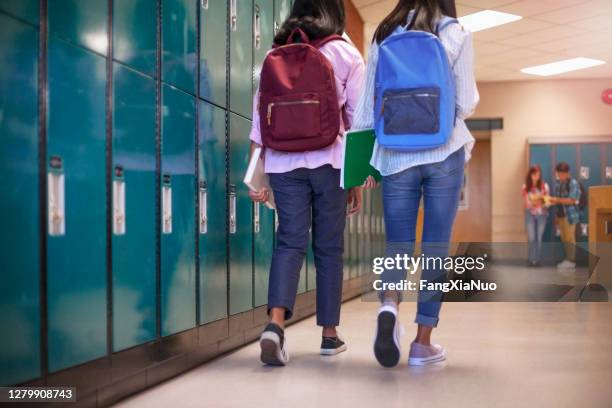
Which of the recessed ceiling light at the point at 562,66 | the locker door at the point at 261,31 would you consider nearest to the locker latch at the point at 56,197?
the locker door at the point at 261,31

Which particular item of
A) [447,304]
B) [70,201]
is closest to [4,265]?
[70,201]

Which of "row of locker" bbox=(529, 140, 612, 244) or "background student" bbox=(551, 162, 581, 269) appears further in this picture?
"row of locker" bbox=(529, 140, 612, 244)

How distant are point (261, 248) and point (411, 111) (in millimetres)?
1278

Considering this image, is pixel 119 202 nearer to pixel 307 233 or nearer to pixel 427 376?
pixel 307 233

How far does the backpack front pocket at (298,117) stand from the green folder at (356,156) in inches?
4.5

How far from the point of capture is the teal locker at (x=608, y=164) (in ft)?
36.7

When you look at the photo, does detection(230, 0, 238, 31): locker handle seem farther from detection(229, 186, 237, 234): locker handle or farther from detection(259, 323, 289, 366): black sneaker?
detection(259, 323, 289, 366): black sneaker

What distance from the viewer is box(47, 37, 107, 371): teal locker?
167 centimetres

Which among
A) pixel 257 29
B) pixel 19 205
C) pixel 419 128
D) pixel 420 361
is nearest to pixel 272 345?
pixel 420 361

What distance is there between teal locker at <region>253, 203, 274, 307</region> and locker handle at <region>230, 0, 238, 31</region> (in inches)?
31.3

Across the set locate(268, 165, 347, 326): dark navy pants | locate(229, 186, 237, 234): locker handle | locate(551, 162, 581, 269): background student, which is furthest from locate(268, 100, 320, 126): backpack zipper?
locate(551, 162, 581, 269): background student

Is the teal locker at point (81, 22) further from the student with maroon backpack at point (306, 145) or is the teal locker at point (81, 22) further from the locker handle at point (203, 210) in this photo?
the locker handle at point (203, 210)

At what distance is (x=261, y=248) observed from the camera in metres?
3.34

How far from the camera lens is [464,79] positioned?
2.37 metres
